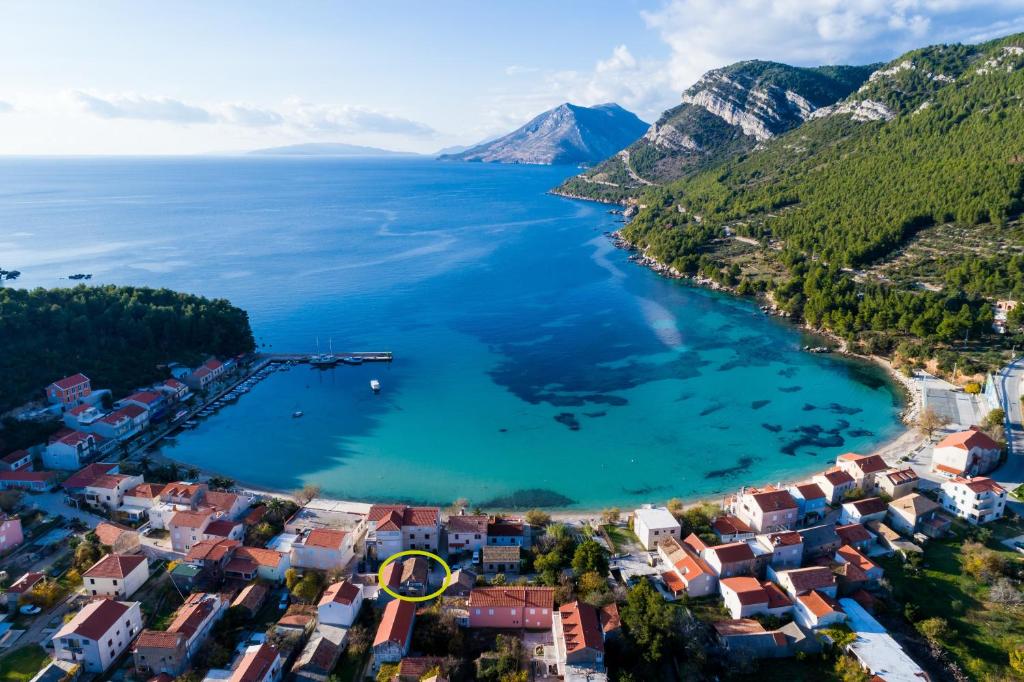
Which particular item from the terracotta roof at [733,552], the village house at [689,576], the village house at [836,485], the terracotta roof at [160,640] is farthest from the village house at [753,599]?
the terracotta roof at [160,640]

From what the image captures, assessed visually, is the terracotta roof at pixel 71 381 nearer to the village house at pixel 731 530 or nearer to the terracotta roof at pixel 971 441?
the village house at pixel 731 530

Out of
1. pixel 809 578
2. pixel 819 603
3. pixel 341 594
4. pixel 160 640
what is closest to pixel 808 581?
pixel 809 578

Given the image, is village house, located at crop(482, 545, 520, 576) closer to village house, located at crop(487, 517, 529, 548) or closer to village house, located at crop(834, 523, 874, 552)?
village house, located at crop(487, 517, 529, 548)

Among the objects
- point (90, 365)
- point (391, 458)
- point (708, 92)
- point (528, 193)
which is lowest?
point (391, 458)

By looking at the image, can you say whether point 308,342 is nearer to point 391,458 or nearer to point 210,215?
point 391,458

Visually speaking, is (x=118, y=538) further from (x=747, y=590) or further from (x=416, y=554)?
(x=747, y=590)

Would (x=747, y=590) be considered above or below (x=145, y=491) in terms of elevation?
above

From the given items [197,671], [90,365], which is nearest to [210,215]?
[90,365]
